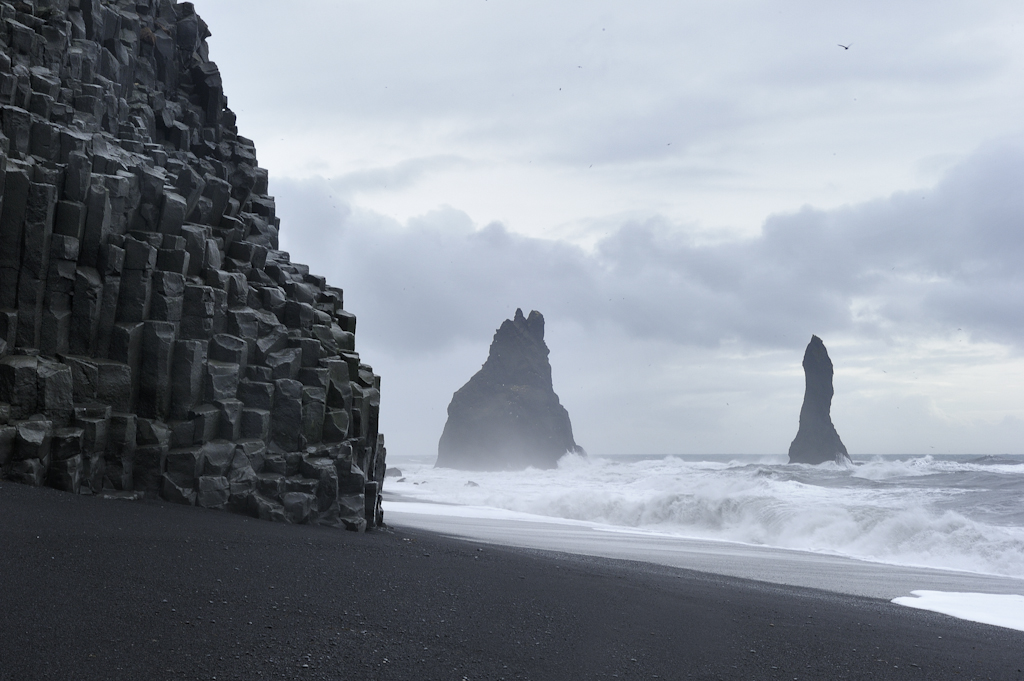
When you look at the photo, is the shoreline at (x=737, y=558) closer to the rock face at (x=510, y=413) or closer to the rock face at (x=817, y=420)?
the rock face at (x=817, y=420)

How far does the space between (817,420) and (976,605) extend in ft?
245

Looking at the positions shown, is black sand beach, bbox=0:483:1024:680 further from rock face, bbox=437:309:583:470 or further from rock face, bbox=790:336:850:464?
rock face, bbox=437:309:583:470

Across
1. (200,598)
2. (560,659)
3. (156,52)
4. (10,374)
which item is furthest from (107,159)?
(560,659)

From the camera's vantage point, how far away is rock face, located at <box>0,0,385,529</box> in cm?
1137

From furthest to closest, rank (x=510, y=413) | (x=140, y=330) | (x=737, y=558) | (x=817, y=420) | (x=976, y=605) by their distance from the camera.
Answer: (x=510, y=413) → (x=817, y=420) → (x=737, y=558) → (x=140, y=330) → (x=976, y=605)

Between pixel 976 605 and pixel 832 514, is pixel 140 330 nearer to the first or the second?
pixel 976 605

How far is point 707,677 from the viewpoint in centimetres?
640

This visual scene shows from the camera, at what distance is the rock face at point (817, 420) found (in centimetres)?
8138

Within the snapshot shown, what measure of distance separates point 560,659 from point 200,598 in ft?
10.6

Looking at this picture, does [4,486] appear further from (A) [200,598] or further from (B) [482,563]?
(B) [482,563]

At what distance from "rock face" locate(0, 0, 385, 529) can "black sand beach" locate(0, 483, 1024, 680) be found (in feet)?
4.50

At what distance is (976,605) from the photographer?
12.2 meters

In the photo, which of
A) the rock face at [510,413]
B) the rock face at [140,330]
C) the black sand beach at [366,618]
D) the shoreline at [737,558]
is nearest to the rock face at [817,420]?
the rock face at [510,413]

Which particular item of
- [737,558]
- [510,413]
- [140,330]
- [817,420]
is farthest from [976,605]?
[510,413]
